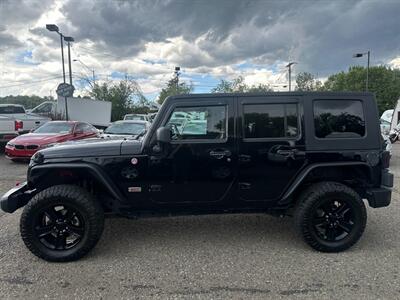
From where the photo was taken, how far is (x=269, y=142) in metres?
3.88

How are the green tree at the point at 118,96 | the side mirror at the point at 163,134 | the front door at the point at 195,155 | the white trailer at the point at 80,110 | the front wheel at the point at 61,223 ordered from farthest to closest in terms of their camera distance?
the green tree at the point at 118,96 → the white trailer at the point at 80,110 → the front door at the point at 195,155 → the front wheel at the point at 61,223 → the side mirror at the point at 163,134

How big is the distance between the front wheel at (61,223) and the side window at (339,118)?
8.80ft

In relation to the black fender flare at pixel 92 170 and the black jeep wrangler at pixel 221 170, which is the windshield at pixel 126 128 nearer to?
the black jeep wrangler at pixel 221 170

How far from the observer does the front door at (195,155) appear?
12.6ft

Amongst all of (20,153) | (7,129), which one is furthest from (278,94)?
(7,129)

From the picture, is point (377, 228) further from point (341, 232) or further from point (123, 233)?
point (123, 233)

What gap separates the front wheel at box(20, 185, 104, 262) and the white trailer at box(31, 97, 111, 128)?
54.0 ft

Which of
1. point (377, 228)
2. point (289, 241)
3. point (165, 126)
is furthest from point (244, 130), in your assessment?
point (377, 228)

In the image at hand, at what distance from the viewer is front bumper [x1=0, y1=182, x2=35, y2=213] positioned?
3.87 meters

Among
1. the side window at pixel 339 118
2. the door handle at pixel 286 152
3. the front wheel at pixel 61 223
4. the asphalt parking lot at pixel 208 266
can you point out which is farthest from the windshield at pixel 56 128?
the side window at pixel 339 118

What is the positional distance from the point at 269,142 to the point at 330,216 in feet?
3.71

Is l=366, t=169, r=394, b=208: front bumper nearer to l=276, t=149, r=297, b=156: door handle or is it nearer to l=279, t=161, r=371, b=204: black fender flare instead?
l=279, t=161, r=371, b=204: black fender flare

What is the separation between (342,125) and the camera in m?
4.01

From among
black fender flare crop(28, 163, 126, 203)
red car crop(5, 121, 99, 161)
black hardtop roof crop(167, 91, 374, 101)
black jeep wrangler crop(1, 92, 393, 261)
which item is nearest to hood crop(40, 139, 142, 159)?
black jeep wrangler crop(1, 92, 393, 261)
